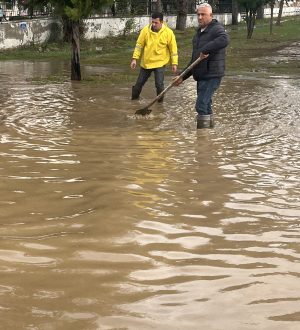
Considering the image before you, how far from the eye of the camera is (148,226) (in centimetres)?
436

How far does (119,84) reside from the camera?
14.4 meters

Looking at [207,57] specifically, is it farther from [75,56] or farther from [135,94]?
[75,56]

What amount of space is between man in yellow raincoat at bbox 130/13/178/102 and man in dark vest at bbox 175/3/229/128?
7.49 feet

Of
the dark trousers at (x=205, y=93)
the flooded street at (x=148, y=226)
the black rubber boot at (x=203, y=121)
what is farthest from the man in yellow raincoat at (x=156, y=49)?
the flooded street at (x=148, y=226)

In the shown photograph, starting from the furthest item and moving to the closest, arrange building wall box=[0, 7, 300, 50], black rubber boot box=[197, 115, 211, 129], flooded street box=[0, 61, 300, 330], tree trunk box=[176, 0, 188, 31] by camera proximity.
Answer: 1. tree trunk box=[176, 0, 188, 31]
2. building wall box=[0, 7, 300, 50]
3. black rubber boot box=[197, 115, 211, 129]
4. flooded street box=[0, 61, 300, 330]

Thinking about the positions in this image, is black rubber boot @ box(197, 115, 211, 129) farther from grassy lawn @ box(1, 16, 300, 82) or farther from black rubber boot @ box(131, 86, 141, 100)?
grassy lawn @ box(1, 16, 300, 82)

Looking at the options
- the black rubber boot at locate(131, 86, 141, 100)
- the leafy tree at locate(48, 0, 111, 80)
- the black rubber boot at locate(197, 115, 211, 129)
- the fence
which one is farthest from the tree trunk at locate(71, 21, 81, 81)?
the fence

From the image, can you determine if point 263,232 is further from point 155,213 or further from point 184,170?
point 184,170

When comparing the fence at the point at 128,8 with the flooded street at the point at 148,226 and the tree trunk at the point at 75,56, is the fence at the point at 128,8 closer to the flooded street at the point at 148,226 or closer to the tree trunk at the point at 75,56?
the tree trunk at the point at 75,56

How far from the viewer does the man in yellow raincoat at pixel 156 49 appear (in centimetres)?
1109

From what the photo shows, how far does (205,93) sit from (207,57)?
1.73ft

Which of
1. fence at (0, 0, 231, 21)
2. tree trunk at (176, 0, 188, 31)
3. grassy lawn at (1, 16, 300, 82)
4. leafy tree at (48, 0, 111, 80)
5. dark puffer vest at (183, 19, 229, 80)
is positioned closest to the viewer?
dark puffer vest at (183, 19, 229, 80)

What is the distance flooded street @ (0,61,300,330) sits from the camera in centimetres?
313

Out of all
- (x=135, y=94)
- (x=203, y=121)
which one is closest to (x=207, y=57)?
(x=203, y=121)
